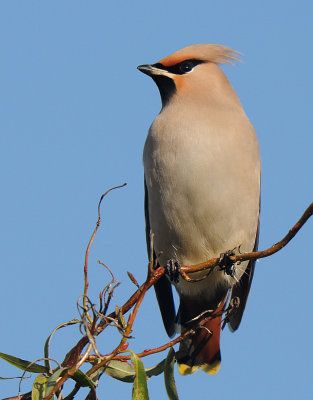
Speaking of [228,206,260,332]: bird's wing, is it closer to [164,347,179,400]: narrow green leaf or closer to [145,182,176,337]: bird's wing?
[145,182,176,337]: bird's wing

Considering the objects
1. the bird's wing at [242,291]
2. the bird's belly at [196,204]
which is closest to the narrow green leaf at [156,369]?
the bird's belly at [196,204]

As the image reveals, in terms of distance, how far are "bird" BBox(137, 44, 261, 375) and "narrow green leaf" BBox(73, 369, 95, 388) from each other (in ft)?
4.85

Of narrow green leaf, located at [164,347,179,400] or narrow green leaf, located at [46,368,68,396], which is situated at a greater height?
narrow green leaf, located at [46,368,68,396]

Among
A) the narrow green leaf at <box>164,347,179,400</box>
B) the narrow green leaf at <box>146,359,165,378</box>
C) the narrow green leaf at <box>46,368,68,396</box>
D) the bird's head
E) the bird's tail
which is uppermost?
the bird's head

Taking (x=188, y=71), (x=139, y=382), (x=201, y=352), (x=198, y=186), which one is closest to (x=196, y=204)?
(x=198, y=186)

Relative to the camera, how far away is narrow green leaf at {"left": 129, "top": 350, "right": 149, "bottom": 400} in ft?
7.02

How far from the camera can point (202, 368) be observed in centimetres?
428

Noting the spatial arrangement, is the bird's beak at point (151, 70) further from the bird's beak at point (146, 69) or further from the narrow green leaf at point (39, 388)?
the narrow green leaf at point (39, 388)

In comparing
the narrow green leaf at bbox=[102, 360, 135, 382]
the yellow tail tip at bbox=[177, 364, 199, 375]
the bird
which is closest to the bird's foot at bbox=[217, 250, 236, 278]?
the bird

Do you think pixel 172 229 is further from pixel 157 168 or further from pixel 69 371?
pixel 69 371

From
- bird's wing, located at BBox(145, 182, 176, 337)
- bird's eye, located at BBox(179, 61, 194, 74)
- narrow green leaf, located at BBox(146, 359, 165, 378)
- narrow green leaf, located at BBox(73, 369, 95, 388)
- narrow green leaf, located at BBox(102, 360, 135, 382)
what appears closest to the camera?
narrow green leaf, located at BBox(73, 369, 95, 388)

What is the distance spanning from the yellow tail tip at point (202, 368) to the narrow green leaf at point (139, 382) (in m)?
2.10

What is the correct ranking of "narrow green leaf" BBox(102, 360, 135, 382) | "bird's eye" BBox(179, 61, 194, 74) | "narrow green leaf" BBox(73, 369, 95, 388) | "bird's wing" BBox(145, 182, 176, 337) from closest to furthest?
"narrow green leaf" BBox(73, 369, 95, 388)
"narrow green leaf" BBox(102, 360, 135, 382)
"bird's wing" BBox(145, 182, 176, 337)
"bird's eye" BBox(179, 61, 194, 74)

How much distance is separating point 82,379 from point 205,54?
9.93ft
